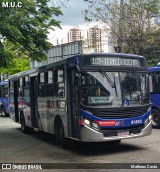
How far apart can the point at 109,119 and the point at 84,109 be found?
72cm

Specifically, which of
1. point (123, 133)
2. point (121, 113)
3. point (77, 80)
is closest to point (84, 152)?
point (123, 133)

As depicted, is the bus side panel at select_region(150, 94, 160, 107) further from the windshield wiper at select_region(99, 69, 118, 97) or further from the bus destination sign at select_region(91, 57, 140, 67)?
the windshield wiper at select_region(99, 69, 118, 97)

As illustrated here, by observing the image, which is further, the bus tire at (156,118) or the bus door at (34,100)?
the bus tire at (156,118)

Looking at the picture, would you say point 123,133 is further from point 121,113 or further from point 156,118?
point 156,118

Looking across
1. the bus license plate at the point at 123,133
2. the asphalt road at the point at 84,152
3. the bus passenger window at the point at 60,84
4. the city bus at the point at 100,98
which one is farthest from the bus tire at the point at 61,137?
the bus license plate at the point at 123,133

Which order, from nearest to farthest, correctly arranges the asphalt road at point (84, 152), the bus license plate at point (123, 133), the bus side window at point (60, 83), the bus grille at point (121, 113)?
the asphalt road at point (84, 152) < the bus grille at point (121, 113) < the bus license plate at point (123, 133) < the bus side window at point (60, 83)

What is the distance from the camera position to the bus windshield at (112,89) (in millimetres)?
9172

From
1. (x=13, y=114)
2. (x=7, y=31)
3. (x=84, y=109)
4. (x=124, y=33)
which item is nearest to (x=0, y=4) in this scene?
(x=7, y=31)

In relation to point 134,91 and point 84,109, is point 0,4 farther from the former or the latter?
point 134,91

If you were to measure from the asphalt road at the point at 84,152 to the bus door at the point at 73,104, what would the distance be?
2.25ft

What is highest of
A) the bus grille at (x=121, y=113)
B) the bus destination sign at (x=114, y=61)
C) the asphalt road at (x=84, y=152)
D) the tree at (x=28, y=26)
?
the tree at (x=28, y=26)

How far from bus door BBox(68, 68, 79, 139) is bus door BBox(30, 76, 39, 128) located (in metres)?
3.63

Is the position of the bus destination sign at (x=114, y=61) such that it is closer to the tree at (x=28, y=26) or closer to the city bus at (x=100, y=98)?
the city bus at (x=100, y=98)

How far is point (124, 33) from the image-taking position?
24.0 m
